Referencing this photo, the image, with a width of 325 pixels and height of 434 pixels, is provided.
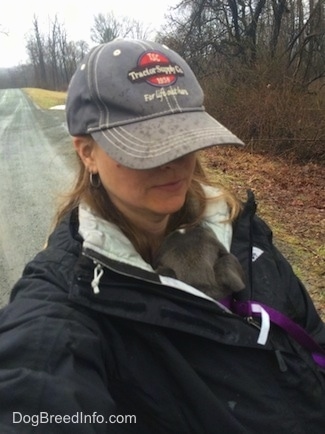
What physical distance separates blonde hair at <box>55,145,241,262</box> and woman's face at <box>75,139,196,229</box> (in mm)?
49

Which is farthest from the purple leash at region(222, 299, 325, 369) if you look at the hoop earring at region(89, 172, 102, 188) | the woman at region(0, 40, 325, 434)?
the hoop earring at region(89, 172, 102, 188)

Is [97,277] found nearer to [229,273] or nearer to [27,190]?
[229,273]

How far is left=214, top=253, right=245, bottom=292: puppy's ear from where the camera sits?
4.28 feet

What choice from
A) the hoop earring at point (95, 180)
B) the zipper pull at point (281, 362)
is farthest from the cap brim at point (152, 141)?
the zipper pull at point (281, 362)

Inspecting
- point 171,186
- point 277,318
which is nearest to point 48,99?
point 171,186

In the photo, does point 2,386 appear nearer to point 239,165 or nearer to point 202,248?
point 202,248

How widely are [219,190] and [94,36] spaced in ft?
220

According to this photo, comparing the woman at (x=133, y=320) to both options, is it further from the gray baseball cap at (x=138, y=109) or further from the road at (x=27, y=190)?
the road at (x=27, y=190)

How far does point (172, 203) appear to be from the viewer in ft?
4.16

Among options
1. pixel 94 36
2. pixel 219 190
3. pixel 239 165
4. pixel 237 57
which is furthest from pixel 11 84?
pixel 219 190

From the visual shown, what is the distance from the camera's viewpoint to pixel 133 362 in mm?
1097

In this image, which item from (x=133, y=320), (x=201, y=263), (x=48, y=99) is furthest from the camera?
(x=48, y=99)

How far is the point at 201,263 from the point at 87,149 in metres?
0.49

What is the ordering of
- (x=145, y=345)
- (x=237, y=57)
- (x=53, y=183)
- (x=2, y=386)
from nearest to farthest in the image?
1. (x=2, y=386)
2. (x=145, y=345)
3. (x=53, y=183)
4. (x=237, y=57)
